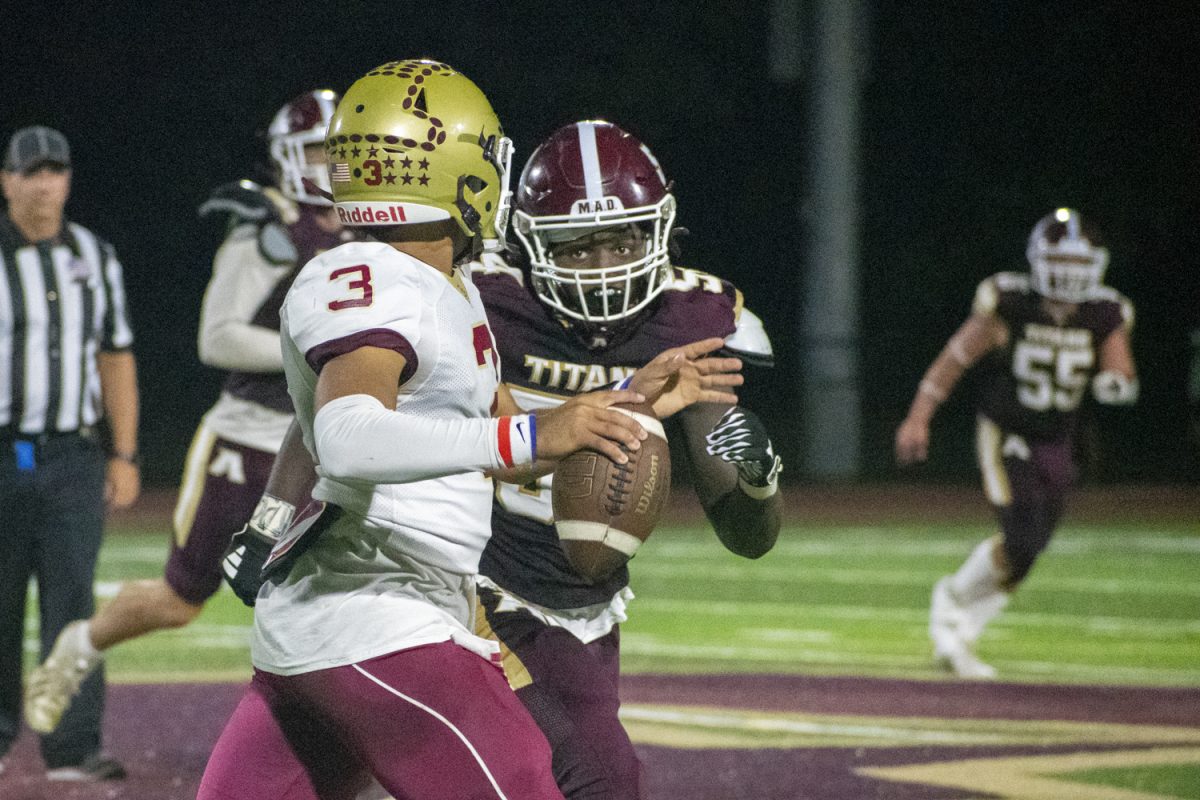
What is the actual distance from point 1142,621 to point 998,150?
18504 mm

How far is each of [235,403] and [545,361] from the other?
75.8 inches

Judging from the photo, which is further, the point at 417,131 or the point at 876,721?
the point at 876,721

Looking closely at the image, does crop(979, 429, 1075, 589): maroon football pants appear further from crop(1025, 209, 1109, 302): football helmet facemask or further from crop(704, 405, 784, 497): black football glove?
crop(704, 405, 784, 497): black football glove

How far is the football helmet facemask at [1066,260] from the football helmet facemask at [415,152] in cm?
531

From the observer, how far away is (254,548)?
327cm

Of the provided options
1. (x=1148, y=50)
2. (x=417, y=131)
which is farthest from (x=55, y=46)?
(x=417, y=131)

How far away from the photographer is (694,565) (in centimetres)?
1116

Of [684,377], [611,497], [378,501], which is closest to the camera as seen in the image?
[378,501]

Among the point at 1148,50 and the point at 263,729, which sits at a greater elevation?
the point at 263,729

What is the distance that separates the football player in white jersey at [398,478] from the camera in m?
2.66

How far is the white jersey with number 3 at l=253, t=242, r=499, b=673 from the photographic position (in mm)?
2750

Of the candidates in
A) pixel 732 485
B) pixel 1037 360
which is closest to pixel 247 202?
pixel 732 485

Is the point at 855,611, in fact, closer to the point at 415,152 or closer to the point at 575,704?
the point at 575,704

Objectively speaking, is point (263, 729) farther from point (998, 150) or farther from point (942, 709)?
point (998, 150)
